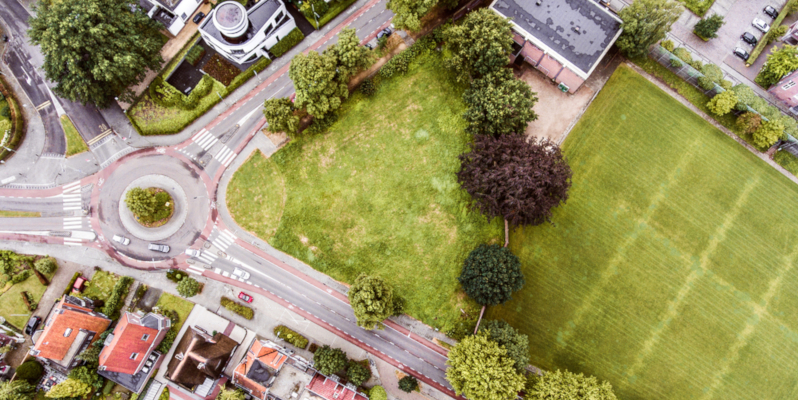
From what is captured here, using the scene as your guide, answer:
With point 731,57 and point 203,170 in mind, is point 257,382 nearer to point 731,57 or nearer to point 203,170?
point 203,170

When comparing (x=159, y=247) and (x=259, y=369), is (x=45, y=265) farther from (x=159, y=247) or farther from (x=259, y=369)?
(x=259, y=369)

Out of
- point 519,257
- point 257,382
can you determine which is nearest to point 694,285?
point 519,257

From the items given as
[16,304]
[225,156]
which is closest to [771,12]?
[225,156]

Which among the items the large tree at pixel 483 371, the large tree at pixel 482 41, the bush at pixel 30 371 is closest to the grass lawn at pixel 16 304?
the bush at pixel 30 371

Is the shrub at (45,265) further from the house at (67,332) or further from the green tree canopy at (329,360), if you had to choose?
the green tree canopy at (329,360)

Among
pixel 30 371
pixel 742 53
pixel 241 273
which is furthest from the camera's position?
pixel 742 53

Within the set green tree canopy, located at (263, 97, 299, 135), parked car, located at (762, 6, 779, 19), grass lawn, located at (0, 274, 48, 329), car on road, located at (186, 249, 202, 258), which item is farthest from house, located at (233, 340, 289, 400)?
parked car, located at (762, 6, 779, 19)

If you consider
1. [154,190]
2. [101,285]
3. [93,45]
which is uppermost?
[93,45]
